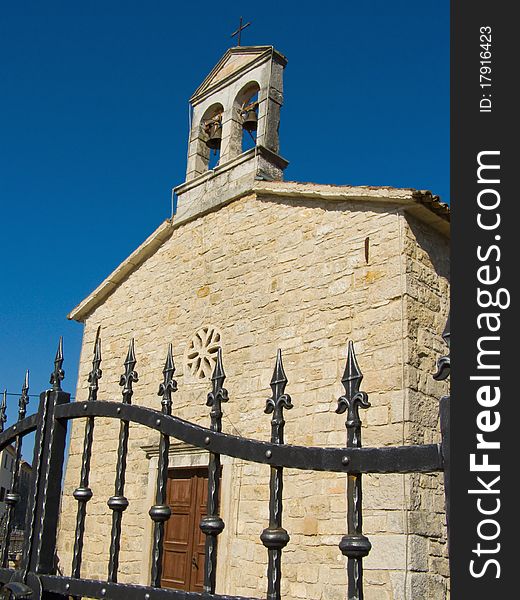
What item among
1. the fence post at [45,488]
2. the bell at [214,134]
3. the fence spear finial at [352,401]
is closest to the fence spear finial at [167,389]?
the fence post at [45,488]

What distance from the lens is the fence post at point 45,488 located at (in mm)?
2635

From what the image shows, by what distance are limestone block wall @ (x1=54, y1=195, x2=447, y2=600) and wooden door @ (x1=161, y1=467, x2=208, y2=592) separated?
0.26m

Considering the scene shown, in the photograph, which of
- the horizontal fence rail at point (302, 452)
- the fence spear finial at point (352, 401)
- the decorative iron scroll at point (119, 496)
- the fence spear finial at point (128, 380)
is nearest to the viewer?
the horizontal fence rail at point (302, 452)

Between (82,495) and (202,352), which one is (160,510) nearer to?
(82,495)

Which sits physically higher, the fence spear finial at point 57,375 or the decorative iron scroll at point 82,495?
the fence spear finial at point 57,375

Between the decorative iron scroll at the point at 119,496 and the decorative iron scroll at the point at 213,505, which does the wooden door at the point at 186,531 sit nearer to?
the decorative iron scroll at the point at 119,496

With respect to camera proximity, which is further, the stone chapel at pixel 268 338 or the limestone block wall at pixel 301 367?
the stone chapel at pixel 268 338

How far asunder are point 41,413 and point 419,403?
172 inches

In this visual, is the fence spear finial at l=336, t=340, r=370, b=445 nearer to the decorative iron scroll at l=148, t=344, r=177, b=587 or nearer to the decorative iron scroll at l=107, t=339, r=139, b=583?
the decorative iron scroll at l=148, t=344, r=177, b=587

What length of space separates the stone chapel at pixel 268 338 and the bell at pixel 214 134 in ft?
0.10

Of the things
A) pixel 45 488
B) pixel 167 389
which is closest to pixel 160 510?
pixel 167 389

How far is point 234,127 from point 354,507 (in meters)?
8.35

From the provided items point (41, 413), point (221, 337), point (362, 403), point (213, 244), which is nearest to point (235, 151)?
point (213, 244)

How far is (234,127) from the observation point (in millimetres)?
9664
